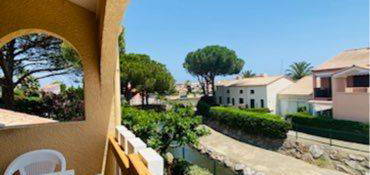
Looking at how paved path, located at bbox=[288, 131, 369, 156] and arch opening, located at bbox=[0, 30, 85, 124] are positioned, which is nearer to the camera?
arch opening, located at bbox=[0, 30, 85, 124]

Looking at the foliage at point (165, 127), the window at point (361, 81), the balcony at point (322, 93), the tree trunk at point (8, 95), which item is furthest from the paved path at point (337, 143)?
the tree trunk at point (8, 95)

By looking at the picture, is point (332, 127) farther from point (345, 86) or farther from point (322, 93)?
point (322, 93)

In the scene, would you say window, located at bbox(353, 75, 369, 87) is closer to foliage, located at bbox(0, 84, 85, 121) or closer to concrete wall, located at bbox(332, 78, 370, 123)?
concrete wall, located at bbox(332, 78, 370, 123)

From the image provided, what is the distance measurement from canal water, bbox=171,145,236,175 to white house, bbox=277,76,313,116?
10.9 meters

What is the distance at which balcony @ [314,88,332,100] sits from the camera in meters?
20.3

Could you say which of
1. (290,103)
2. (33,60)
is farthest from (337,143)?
(33,60)

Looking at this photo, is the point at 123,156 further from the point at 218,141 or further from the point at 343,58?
the point at 343,58

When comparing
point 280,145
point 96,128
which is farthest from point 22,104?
point 280,145

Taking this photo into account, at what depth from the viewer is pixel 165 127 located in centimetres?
1010

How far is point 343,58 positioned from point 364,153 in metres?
11.0

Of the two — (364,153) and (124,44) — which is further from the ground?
(124,44)

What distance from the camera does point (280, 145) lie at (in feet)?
53.0

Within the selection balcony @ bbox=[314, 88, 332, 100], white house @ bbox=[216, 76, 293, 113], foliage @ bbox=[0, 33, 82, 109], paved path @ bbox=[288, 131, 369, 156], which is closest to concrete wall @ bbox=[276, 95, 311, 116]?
white house @ bbox=[216, 76, 293, 113]

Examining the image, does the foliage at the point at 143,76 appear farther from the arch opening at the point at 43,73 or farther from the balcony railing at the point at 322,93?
the balcony railing at the point at 322,93
